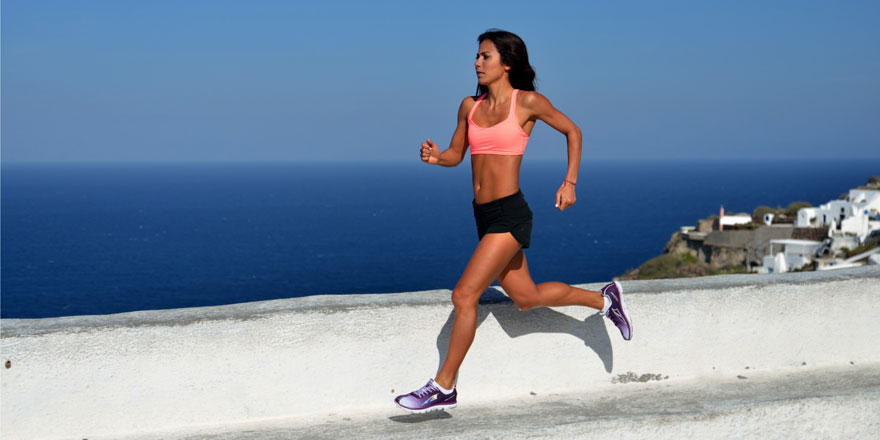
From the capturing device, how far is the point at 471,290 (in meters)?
4.25

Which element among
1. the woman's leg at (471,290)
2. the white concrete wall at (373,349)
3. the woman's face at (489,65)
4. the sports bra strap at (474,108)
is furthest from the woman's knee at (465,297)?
the woman's face at (489,65)

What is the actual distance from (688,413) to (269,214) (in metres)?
157

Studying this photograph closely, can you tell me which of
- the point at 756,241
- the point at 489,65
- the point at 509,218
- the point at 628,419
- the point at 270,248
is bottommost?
the point at 270,248

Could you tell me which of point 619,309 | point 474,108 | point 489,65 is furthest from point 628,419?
point 489,65

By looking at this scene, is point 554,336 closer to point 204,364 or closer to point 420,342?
point 420,342

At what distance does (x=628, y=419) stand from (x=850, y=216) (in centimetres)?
5826

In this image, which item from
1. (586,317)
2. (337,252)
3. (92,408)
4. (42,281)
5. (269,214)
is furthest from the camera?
(269,214)

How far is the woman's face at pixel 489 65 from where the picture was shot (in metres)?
4.46

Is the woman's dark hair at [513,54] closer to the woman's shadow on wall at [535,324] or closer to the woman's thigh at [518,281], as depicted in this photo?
the woman's thigh at [518,281]

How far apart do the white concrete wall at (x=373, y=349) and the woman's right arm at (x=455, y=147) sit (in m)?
0.79

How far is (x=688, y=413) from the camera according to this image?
4.29m

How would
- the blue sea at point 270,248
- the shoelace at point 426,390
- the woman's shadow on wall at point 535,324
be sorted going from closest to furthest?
the shoelace at point 426,390 < the woman's shadow on wall at point 535,324 < the blue sea at point 270,248

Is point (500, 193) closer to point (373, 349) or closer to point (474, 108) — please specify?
point (474, 108)

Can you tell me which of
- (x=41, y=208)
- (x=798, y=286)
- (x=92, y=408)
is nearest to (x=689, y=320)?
(x=798, y=286)
